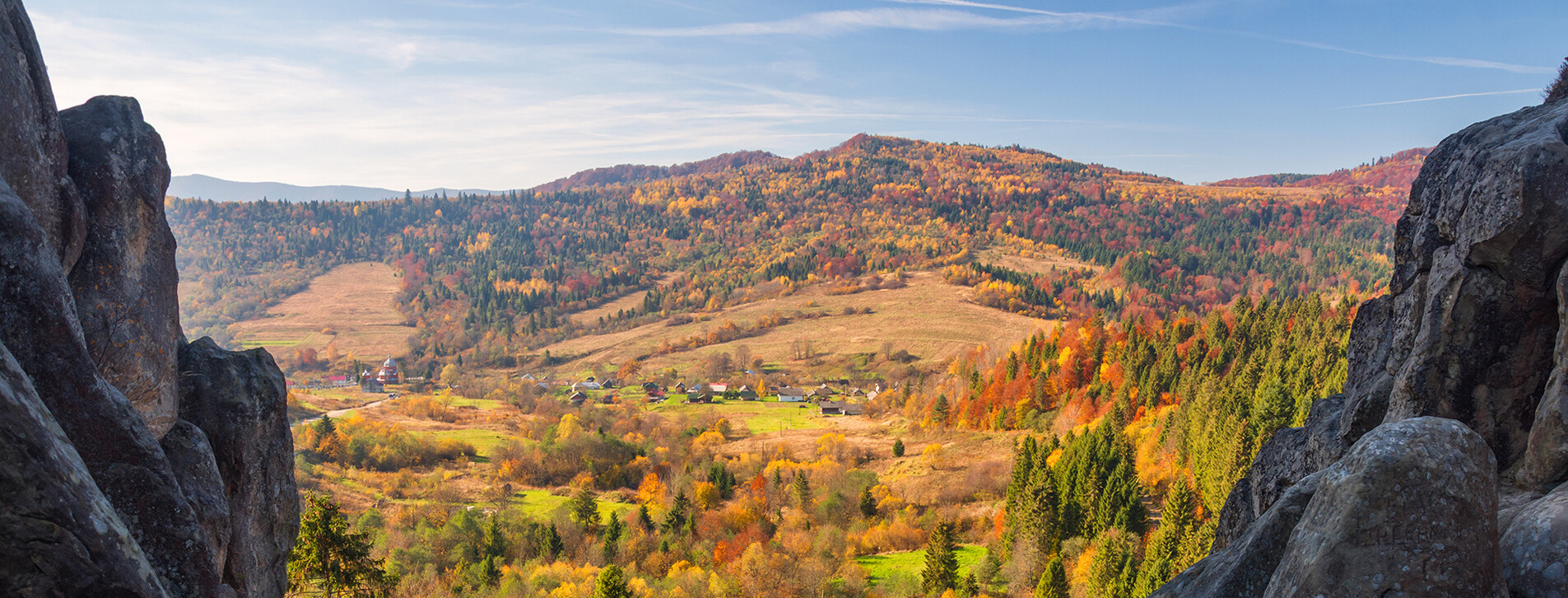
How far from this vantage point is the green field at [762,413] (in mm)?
112562

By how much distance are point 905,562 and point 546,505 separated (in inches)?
1650

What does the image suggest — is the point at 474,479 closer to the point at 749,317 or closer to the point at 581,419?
the point at 581,419

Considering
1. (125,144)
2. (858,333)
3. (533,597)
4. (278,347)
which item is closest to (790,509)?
(533,597)

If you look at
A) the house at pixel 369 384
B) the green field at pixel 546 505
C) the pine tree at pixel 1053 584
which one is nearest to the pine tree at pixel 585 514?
the green field at pixel 546 505

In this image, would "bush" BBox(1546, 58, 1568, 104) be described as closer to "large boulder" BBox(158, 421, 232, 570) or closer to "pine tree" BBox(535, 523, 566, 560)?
"large boulder" BBox(158, 421, 232, 570)

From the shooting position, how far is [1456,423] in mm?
6668

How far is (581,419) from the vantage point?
360 ft

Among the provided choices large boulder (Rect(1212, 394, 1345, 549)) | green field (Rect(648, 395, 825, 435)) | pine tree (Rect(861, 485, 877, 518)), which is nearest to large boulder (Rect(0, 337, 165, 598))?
large boulder (Rect(1212, 394, 1345, 549))

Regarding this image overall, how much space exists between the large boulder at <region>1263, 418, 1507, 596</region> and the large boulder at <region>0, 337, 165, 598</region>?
11110mm

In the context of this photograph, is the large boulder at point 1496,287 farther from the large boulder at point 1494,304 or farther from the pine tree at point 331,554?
the pine tree at point 331,554

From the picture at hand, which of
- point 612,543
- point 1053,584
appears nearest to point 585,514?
point 612,543

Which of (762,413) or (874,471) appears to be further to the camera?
(762,413)

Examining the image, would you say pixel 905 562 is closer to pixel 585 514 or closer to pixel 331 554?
pixel 585 514

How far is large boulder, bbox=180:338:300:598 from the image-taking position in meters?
11.8
